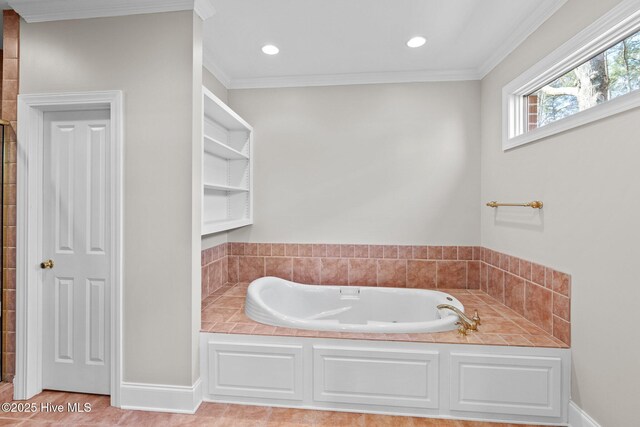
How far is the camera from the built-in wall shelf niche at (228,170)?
2676 mm

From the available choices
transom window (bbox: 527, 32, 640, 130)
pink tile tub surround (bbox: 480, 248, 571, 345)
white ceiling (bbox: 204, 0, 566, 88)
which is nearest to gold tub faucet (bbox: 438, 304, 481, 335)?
pink tile tub surround (bbox: 480, 248, 571, 345)

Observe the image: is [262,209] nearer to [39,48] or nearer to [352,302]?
[352,302]

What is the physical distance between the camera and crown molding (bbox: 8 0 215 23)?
6.30 feet

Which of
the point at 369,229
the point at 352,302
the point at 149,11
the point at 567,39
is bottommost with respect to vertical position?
the point at 352,302

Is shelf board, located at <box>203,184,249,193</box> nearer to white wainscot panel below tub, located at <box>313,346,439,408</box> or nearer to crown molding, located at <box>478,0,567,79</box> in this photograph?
white wainscot panel below tub, located at <box>313,346,439,408</box>

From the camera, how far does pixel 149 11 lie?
195cm

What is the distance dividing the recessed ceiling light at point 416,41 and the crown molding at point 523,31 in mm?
627

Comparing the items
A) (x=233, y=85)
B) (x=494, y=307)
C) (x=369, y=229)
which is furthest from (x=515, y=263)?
(x=233, y=85)

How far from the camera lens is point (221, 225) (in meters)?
2.51

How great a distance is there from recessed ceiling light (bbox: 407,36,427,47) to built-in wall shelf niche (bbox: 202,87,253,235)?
1486mm

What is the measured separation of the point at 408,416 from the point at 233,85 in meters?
3.10

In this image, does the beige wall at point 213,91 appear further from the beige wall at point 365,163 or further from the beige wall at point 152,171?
the beige wall at point 152,171

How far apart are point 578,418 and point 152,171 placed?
9.30ft

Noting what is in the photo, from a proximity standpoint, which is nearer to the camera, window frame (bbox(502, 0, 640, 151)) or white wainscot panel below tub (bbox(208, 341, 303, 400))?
window frame (bbox(502, 0, 640, 151))
